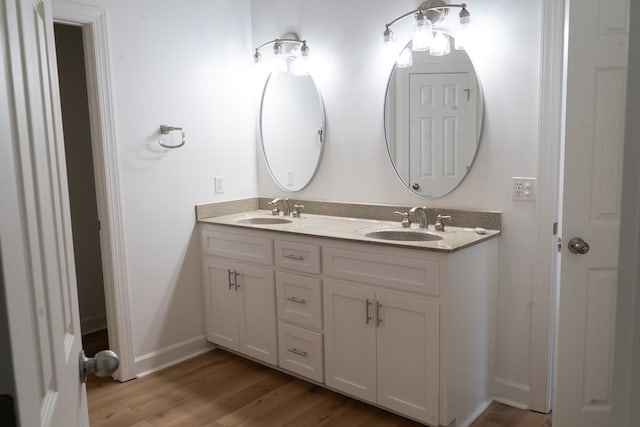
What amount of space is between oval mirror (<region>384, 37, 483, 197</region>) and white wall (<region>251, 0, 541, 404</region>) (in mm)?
53

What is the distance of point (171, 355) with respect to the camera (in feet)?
10.4

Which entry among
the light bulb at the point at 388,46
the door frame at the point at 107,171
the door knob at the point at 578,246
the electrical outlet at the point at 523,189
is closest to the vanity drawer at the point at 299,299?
the door frame at the point at 107,171

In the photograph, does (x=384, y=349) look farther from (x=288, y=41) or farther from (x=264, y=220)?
(x=288, y=41)

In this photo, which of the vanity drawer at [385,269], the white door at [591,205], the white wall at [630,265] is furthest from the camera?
the vanity drawer at [385,269]

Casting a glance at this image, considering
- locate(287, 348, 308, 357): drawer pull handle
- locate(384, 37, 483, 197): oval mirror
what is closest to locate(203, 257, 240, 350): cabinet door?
locate(287, 348, 308, 357): drawer pull handle

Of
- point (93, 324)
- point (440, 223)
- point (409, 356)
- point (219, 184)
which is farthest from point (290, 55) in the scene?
point (93, 324)

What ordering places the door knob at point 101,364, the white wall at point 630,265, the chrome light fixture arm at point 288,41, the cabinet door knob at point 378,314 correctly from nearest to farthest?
the white wall at point 630,265
the door knob at point 101,364
the cabinet door knob at point 378,314
the chrome light fixture arm at point 288,41

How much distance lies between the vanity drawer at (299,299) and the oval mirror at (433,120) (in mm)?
789

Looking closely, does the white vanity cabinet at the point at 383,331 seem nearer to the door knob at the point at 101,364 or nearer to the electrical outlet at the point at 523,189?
the electrical outlet at the point at 523,189

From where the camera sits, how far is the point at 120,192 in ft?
9.41

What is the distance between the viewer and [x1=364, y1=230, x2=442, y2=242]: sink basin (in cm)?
259

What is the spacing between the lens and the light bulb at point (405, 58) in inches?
107

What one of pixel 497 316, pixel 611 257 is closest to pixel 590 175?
pixel 611 257

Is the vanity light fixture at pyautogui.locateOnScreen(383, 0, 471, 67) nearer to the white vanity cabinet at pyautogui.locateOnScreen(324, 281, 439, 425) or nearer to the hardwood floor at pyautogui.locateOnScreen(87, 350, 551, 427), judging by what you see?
the white vanity cabinet at pyautogui.locateOnScreen(324, 281, 439, 425)
